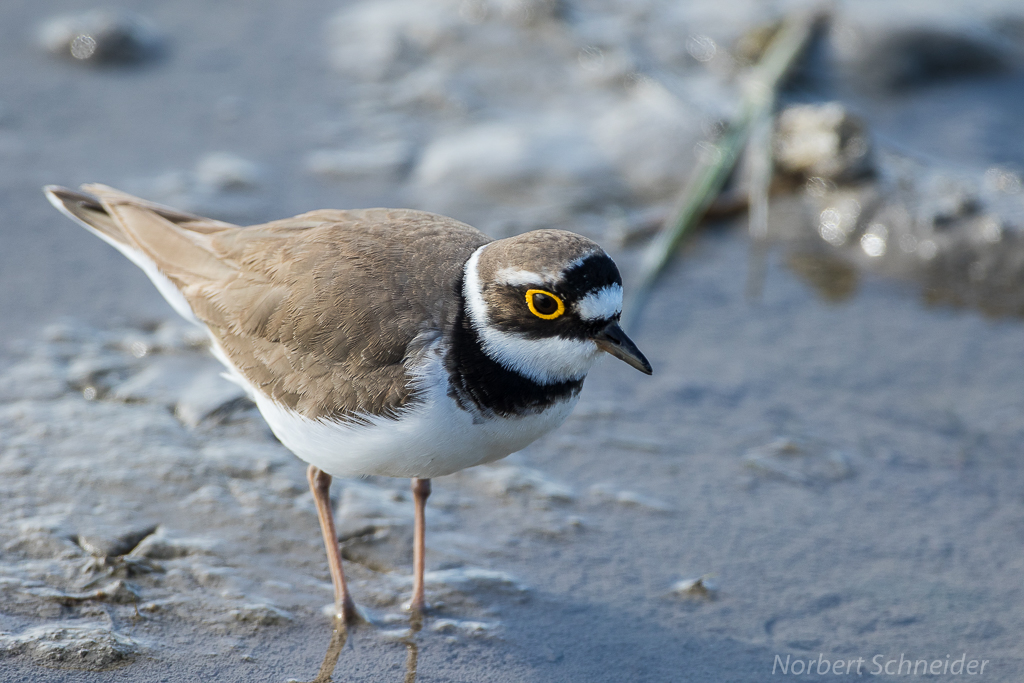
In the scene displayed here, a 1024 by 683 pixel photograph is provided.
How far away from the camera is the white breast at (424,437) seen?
388 cm

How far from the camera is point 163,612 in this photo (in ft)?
13.9

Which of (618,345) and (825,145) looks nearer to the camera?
(618,345)

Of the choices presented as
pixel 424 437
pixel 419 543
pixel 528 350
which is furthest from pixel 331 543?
pixel 528 350

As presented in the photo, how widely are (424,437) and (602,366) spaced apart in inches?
95.0

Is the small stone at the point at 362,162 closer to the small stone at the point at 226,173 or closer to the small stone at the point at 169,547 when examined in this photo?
the small stone at the point at 226,173

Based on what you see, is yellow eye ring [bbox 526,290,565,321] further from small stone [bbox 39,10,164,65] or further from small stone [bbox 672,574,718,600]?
small stone [bbox 39,10,164,65]

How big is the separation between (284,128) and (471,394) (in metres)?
4.70

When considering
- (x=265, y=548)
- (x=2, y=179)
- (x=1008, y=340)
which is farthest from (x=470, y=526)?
(x=2, y=179)

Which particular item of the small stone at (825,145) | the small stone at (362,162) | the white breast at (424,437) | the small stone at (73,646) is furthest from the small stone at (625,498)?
the small stone at (825,145)

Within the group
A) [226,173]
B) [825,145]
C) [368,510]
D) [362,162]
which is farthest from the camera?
[362,162]

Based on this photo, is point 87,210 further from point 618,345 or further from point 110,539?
point 618,345

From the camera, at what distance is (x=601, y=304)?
3865mm

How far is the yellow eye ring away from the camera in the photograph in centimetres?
384

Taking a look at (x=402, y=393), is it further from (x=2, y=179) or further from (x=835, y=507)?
(x=2, y=179)
